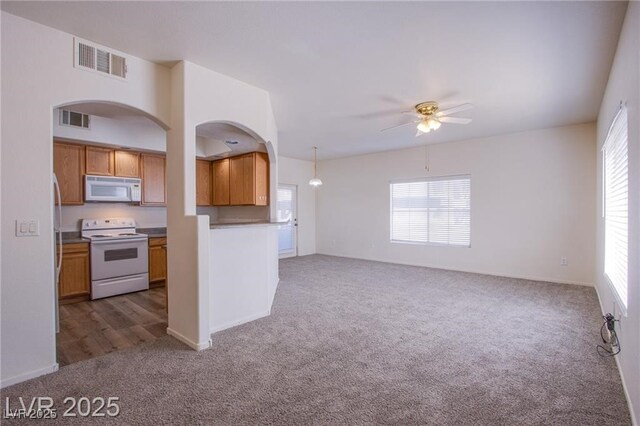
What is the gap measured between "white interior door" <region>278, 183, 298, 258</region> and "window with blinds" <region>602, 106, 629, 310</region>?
5.90 metres

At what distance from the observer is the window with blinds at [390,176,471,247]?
607 cm

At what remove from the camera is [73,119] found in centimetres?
425

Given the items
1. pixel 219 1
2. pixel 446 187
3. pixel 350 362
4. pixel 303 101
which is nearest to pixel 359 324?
pixel 350 362

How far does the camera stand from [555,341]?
9.49ft

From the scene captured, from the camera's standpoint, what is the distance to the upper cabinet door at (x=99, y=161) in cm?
451

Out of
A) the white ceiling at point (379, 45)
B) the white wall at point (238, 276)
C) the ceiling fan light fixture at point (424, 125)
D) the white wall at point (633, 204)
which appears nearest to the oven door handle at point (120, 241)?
the white wall at point (238, 276)

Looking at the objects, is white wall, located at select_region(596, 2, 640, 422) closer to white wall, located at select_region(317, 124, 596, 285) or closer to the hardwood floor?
white wall, located at select_region(317, 124, 596, 285)

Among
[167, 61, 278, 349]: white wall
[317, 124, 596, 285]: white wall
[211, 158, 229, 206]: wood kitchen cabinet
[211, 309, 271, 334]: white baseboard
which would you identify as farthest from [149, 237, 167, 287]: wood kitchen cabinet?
[317, 124, 596, 285]: white wall

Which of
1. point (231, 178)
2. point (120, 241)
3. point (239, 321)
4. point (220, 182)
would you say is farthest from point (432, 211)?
point (120, 241)

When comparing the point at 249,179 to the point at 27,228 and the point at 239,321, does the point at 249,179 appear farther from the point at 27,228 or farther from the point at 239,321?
the point at 27,228

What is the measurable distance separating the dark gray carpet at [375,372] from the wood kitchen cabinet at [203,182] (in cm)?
328

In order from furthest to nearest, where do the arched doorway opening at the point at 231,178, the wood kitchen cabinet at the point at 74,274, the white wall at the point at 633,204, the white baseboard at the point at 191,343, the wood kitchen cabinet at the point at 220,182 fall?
1. the wood kitchen cabinet at the point at 220,182
2. the arched doorway opening at the point at 231,178
3. the wood kitchen cabinet at the point at 74,274
4. the white baseboard at the point at 191,343
5. the white wall at the point at 633,204

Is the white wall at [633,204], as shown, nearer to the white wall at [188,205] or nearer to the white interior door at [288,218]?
the white wall at [188,205]

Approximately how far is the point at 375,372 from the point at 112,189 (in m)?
4.65
